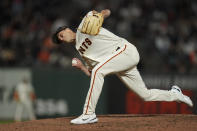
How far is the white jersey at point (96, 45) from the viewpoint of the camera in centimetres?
756

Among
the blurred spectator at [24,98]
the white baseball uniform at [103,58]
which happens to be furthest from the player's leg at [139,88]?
the blurred spectator at [24,98]

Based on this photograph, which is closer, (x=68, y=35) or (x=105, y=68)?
(x=105, y=68)

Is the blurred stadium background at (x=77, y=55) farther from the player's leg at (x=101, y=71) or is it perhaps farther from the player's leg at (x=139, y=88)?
the player's leg at (x=101, y=71)

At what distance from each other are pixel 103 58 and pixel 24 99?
30.3 ft

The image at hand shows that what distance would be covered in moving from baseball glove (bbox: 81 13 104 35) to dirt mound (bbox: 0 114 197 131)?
1385 millimetres

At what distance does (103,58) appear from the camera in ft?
25.1

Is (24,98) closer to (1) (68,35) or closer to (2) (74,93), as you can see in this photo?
(2) (74,93)

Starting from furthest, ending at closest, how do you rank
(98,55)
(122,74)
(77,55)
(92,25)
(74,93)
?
1. (74,93)
2. (77,55)
3. (122,74)
4. (98,55)
5. (92,25)

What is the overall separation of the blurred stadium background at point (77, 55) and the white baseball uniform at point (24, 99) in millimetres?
223

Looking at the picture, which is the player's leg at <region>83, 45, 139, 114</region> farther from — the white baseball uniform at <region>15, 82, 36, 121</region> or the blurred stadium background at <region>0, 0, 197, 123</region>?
the white baseball uniform at <region>15, 82, 36, 121</region>

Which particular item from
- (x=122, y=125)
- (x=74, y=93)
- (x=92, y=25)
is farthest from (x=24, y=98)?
(x=92, y=25)

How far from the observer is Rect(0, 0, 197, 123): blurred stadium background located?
47.1 feet

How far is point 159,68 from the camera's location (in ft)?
48.2

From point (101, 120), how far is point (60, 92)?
7.68 metres
